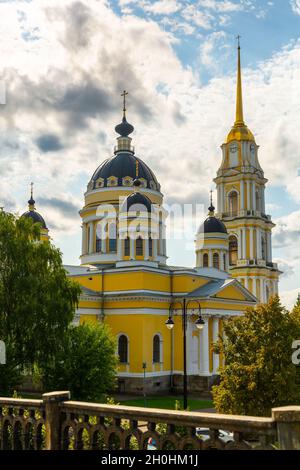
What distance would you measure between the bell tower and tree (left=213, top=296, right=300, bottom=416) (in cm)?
3459

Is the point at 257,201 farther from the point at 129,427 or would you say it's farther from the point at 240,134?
the point at 129,427

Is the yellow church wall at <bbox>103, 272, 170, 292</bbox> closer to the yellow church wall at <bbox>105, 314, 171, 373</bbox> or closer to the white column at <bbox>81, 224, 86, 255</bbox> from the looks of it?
the yellow church wall at <bbox>105, 314, 171, 373</bbox>

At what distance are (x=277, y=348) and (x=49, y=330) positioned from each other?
9195 millimetres

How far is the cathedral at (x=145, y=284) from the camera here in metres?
35.1

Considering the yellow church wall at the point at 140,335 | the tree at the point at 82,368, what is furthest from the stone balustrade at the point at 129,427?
the yellow church wall at the point at 140,335

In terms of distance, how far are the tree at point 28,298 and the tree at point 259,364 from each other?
709 cm

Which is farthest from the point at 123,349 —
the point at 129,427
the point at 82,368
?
the point at 129,427

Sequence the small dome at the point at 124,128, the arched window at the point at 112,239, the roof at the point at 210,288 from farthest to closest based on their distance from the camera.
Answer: the small dome at the point at 124,128 → the arched window at the point at 112,239 → the roof at the point at 210,288

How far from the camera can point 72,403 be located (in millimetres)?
7199

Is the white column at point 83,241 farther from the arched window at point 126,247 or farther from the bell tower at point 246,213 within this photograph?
the bell tower at point 246,213

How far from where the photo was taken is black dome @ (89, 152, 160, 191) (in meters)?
43.7

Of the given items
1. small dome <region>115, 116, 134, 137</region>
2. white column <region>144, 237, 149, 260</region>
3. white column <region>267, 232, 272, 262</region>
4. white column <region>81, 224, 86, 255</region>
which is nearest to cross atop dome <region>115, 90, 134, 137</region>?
small dome <region>115, 116, 134, 137</region>

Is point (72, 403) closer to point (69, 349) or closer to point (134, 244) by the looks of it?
point (69, 349)
